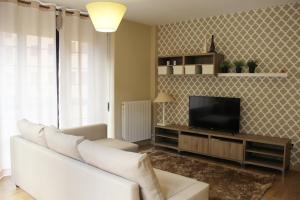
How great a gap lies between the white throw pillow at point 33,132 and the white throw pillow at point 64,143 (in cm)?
14

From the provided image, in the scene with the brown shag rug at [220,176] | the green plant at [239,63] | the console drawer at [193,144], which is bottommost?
the brown shag rug at [220,176]

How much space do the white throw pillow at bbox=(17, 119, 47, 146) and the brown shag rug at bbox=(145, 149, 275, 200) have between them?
206 centimetres

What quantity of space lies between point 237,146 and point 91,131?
242 cm

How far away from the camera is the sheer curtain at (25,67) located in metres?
3.73

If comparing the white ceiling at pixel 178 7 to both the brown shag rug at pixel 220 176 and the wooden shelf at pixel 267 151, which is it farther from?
the brown shag rug at pixel 220 176

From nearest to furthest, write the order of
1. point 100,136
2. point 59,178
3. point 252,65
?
point 59,178 → point 100,136 → point 252,65

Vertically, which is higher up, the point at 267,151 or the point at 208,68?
the point at 208,68

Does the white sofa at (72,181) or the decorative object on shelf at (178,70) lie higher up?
the decorative object on shelf at (178,70)

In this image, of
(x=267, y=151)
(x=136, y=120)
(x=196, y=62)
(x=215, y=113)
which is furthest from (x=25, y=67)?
(x=267, y=151)

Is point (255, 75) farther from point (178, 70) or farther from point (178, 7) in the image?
point (178, 7)

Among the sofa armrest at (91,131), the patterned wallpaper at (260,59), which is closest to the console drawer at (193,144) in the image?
the patterned wallpaper at (260,59)

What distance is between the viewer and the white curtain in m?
4.42

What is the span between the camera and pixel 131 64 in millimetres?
5504

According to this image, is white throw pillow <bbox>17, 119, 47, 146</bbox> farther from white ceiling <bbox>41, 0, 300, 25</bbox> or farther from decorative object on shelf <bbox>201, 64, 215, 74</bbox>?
decorative object on shelf <bbox>201, 64, 215, 74</bbox>
